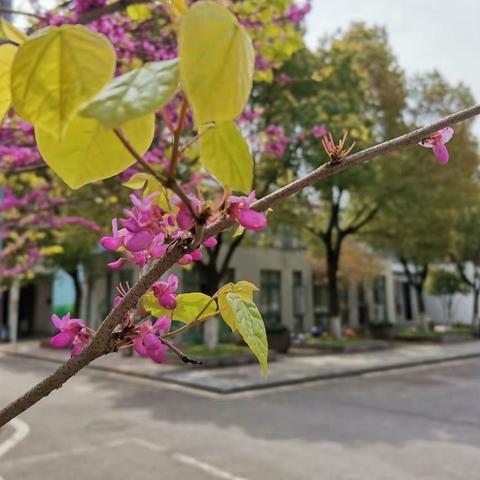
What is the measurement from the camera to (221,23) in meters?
0.56

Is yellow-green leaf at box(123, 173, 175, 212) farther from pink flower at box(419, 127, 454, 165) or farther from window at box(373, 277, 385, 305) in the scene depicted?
window at box(373, 277, 385, 305)

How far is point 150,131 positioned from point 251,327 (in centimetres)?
37

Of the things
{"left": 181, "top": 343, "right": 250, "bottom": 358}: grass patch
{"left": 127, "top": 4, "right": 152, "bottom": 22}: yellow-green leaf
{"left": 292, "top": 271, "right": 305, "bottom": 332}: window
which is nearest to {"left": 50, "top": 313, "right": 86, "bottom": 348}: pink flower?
{"left": 127, "top": 4, "right": 152, "bottom": 22}: yellow-green leaf

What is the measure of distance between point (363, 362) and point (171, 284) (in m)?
16.8

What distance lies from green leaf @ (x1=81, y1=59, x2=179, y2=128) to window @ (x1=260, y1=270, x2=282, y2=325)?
26458mm

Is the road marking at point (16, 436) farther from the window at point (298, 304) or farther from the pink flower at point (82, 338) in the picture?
the window at point (298, 304)

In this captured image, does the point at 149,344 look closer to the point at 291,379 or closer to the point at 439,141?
the point at 439,141

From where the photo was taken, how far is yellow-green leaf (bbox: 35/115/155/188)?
67 cm

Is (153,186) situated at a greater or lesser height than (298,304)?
greater

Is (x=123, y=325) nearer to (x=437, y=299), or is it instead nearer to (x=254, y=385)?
(x=254, y=385)

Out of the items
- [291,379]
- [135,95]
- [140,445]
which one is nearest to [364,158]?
[135,95]

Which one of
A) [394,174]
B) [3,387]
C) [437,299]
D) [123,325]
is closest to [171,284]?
[123,325]

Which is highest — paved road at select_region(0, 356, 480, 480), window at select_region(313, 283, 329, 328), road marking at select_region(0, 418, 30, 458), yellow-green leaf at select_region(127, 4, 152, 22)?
yellow-green leaf at select_region(127, 4, 152, 22)

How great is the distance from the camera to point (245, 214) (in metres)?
0.80
